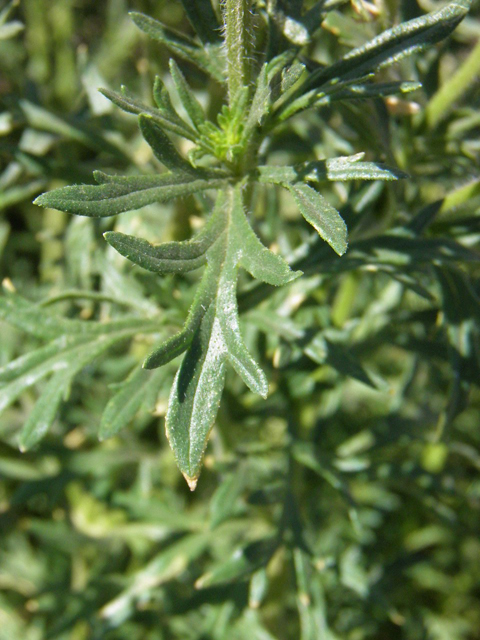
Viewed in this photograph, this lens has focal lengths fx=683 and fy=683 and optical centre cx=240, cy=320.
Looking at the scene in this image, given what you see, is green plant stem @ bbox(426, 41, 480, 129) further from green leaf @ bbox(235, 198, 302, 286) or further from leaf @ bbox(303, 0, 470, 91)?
green leaf @ bbox(235, 198, 302, 286)

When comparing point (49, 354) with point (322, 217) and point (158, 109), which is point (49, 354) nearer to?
point (158, 109)

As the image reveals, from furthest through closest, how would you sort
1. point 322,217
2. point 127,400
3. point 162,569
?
point 162,569
point 127,400
point 322,217

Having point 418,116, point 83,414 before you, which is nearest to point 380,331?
point 418,116

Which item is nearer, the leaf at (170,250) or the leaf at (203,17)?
the leaf at (170,250)

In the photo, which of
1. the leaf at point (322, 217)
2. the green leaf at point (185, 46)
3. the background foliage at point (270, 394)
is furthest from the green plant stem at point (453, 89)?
the leaf at point (322, 217)

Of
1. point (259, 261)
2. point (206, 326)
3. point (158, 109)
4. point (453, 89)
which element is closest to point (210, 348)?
point (206, 326)

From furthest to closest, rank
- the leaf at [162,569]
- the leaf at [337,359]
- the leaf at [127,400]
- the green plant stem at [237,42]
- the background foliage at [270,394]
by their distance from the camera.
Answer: the leaf at [162,569] < the background foliage at [270,394] < the leaf at [337,359] < the leaf at [127,400] < the green plant stem at [237,42]

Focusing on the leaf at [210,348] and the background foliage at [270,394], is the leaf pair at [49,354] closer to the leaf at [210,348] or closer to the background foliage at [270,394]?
the background foliage at [270,394]

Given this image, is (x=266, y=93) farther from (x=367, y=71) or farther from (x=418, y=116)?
(x=418, y=116)
